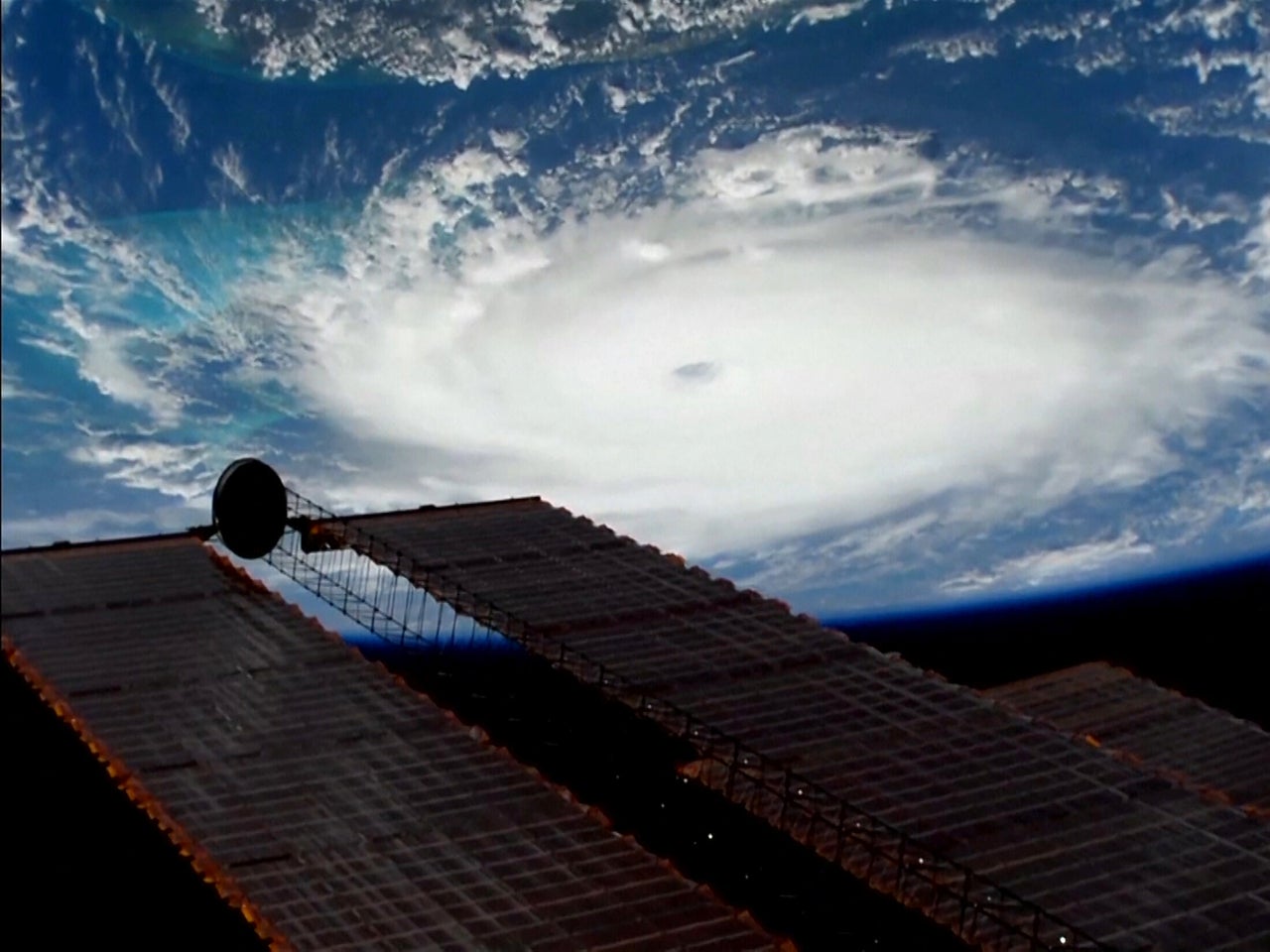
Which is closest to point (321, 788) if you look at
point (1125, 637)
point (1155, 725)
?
point (1155, 725)

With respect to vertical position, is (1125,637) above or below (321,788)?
above

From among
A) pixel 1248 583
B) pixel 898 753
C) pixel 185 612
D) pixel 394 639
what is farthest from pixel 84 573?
pixel 1248 583

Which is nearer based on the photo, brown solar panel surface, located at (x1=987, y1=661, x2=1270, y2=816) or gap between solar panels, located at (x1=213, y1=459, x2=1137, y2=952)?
gap between solar panels, located at (x1=213, y1=459, x2=1137, y2=952)

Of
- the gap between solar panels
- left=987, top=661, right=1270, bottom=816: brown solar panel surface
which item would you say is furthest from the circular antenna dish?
left=987, top=661, right=1270, bottom=816: brown solar panel surface

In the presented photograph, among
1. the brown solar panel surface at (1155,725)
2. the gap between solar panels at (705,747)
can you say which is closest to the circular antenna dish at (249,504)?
the gap between solar panels at (705,747)

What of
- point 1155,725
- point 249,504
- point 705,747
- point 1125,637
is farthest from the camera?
point 1125,637

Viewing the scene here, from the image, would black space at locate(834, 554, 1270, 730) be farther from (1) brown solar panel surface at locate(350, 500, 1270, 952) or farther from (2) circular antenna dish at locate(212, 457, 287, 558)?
(2) circular antenna dish at locate(212, 457, 287, 558)

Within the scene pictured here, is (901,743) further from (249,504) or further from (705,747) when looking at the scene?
(249,504)
